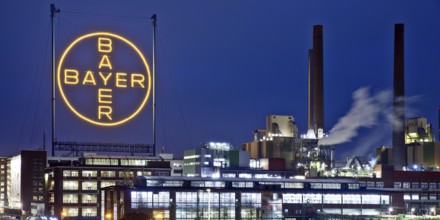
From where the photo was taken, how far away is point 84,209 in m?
158

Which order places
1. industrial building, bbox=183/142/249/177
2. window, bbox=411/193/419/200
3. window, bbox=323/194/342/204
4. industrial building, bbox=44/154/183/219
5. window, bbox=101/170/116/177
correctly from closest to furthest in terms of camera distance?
window, bbox=323/194/342/204 < industrial building, bbox=44/154/183/219 < window, bbox=101/170/116/177 < window, bbox=411/193/419/200 < industrial building, bbox=183/142/249/177

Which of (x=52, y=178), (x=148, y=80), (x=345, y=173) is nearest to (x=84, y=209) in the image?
(x=52, y=178)

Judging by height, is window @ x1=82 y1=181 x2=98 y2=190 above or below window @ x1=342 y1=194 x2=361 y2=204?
above

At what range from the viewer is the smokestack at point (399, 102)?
187000 millimetres

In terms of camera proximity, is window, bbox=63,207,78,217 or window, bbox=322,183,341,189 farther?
window, bbox=63,207,78,217

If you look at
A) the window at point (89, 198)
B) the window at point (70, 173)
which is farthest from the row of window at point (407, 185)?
the window at point (70, 173)

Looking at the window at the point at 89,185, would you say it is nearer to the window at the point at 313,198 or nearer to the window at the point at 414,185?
the window at the point at 313,198

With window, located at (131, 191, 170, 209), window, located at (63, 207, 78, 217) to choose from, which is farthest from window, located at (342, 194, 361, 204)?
window, located at (63, 207, 78, 217)

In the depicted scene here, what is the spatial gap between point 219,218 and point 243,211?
16.1 feet

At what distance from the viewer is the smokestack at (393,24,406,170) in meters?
187

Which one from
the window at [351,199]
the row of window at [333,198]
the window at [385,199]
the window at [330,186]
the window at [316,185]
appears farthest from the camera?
the window at [330,186]

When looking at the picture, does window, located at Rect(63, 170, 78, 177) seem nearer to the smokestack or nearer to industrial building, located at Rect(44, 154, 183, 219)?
industrial building, located at Rect(44, 154, 183, 219)

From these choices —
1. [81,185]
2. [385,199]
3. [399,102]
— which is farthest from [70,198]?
[399,102]

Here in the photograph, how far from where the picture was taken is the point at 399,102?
7515 inches
